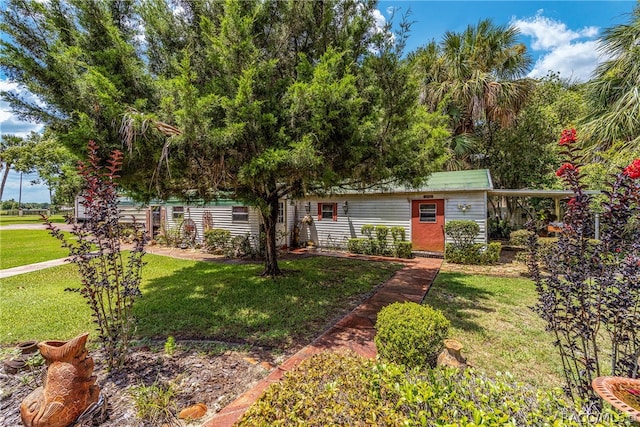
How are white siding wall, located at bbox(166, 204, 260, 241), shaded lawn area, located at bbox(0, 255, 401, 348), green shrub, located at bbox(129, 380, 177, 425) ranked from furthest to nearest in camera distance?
1. white siding wall, located at bbox(166, 204, 260, 241)
2. shaded lawn area, located at bbox(0, 255, 401, 348)
3. green shrub, located at bbox(129, 380, 177, 425)

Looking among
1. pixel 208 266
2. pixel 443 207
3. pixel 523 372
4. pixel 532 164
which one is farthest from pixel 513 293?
pixel 532 164

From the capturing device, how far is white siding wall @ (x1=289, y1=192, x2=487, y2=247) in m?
10.3

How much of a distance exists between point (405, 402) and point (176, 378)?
2507 mm

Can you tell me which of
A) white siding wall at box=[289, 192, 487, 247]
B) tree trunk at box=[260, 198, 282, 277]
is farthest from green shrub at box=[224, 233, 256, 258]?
tree trunk at box=[260, 198, 282, 277]

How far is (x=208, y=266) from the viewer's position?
31.1 feet

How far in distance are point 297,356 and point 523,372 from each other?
2761 millimetres

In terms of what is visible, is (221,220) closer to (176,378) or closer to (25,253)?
(25,253)

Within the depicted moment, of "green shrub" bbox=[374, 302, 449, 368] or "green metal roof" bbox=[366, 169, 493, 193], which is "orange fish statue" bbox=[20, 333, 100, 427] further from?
"green metal roof" bbox=[366, 169, 493, 193]

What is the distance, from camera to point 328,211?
13.2 meters

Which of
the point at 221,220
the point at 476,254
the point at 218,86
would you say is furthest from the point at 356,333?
the point at 221,220

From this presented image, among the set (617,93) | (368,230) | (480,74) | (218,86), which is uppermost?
(480,74)

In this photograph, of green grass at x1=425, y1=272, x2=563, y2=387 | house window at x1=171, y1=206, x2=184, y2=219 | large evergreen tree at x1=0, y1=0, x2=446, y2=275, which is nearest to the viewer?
green grass at x1=425, y1=272, x2=563, y2=387

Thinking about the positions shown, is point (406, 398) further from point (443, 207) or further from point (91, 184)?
point (443, 207)

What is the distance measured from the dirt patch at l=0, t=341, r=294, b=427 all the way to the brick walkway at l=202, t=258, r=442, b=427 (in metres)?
0.16
